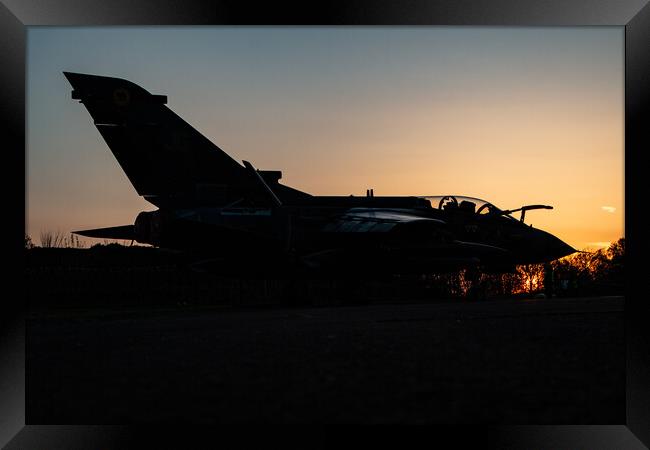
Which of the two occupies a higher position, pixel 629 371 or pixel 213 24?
pixel 213 24

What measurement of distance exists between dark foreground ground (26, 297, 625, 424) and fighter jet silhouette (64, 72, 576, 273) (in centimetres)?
859

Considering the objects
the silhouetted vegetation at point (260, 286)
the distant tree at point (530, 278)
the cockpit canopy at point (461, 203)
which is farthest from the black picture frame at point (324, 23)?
the distant tree at point (530, 278)

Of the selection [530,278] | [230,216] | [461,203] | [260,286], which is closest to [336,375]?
[230,216]

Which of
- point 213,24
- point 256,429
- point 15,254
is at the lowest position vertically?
point 256,429

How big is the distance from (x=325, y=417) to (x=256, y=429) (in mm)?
617

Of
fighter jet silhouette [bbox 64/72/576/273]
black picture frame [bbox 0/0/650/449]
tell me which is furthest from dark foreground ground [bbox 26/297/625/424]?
fighter jet silhouette [bbox 64/72/576/273]

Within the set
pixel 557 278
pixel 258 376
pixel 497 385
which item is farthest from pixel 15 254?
pixel 557 278

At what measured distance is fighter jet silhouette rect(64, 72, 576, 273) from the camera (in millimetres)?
20453

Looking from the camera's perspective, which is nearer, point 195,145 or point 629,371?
point 629,371

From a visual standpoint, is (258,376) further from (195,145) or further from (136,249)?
(136,249)

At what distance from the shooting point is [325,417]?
6254mm

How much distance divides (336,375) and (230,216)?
13.7 metres

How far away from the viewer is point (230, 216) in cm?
2066

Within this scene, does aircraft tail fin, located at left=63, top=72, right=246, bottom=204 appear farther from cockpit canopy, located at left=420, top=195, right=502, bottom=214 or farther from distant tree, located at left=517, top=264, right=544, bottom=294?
distant tree, located at left=517, top=264, right=544, bottom=294
